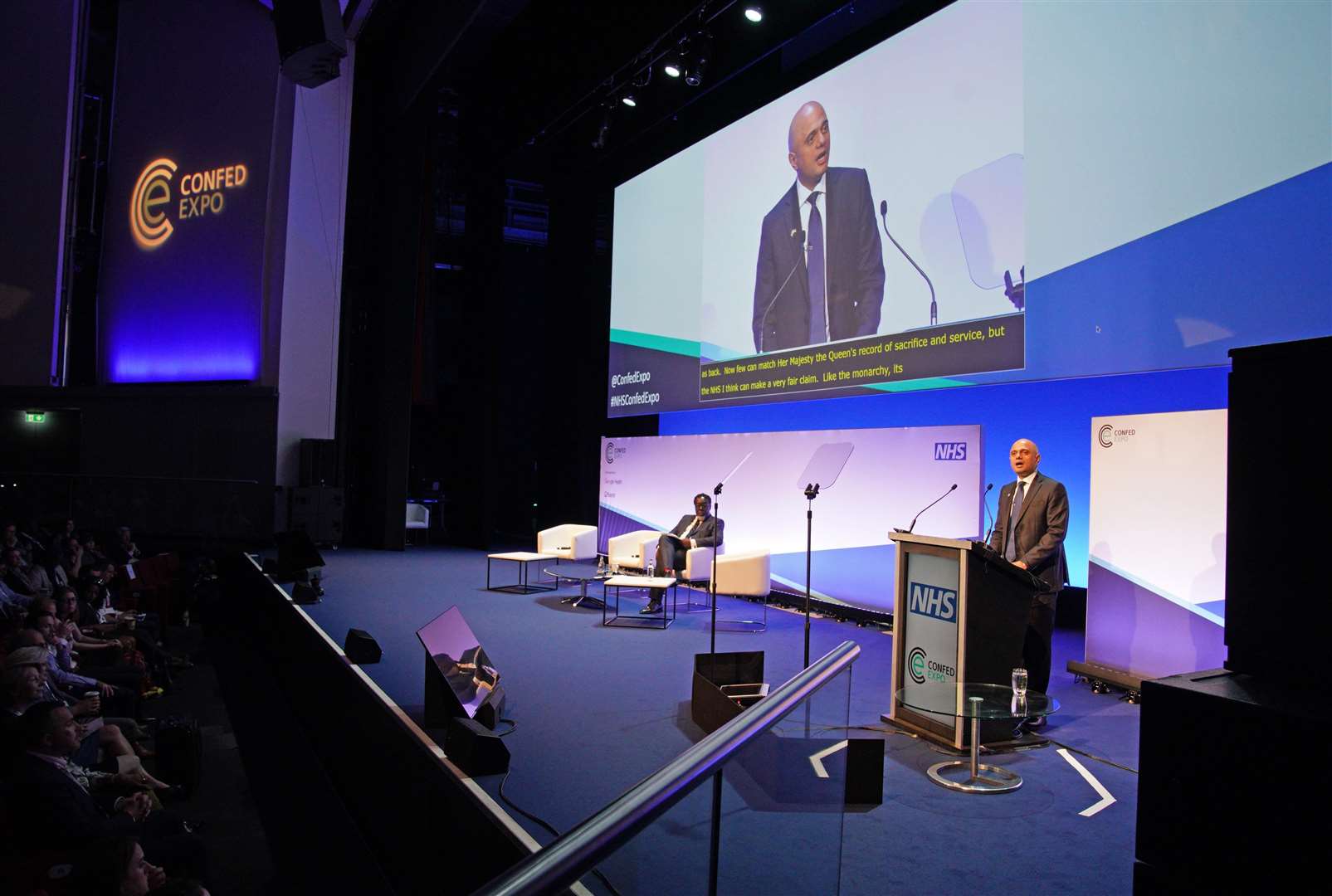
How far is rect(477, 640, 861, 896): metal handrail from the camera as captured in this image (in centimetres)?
96

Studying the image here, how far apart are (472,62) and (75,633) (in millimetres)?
7436

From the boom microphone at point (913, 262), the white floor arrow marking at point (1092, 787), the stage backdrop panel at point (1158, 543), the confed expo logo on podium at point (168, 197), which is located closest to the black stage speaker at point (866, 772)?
the white floor arrow marking at point (1092, 787)

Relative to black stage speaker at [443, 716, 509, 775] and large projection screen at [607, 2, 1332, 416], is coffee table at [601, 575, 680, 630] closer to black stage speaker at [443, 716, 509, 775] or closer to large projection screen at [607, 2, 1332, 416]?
large projection screen at [607, 2, 1332, 416]

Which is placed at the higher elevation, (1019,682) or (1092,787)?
(1019,682)

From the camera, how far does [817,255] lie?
7492 mm

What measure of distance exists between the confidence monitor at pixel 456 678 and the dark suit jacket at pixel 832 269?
4.31 m

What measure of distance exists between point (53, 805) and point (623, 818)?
9.14ft

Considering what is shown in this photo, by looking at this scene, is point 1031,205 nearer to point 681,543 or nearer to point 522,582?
point 681,543

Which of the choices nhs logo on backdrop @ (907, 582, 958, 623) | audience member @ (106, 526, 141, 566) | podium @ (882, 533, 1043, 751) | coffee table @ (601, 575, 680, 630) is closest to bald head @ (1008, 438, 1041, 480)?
podium @ (882, 533, 1043, 751)

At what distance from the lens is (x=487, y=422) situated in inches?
498

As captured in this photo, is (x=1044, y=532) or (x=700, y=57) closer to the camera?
(x=1044, y=532)

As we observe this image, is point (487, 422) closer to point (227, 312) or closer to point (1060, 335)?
point (227, 312)

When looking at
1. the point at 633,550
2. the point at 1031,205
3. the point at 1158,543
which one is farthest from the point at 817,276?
the point at 1158,543

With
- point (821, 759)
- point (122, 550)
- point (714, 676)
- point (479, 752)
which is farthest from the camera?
point (122, 550)
